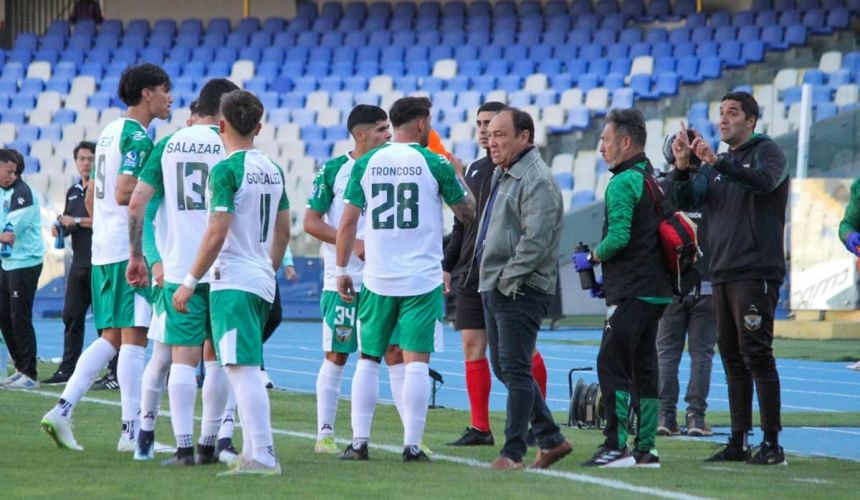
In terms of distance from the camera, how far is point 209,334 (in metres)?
8.45

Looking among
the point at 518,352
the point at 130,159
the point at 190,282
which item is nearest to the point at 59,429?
the point at 130,159

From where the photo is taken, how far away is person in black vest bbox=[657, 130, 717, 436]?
10820 mm

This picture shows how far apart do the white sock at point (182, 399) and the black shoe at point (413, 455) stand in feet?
3.86

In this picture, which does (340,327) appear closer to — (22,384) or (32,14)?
(22,384)

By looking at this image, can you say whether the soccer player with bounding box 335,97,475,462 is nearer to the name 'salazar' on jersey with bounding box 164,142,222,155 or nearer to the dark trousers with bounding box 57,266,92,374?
the name 'salazar' on jersey with bounding box 164,142,222,155

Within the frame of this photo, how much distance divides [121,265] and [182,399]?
1.56m

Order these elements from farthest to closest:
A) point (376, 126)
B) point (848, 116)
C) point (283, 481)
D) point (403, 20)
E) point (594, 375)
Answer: point (403, 20)
point (848, 116)
point (594, 375)
point (376, 126)
point (283, 481)

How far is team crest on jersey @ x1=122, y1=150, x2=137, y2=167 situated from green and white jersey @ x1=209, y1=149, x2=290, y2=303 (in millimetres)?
1175

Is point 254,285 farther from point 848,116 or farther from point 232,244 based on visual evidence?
point 848,116

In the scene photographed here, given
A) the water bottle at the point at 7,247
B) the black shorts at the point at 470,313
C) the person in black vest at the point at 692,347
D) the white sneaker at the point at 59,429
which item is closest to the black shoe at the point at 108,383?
the water bottle at the point at 7,247

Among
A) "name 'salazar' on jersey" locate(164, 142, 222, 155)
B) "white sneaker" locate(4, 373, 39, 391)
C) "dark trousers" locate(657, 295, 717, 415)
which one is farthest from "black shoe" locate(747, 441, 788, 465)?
"white sneaker" locate(4, 373, 39, 391)

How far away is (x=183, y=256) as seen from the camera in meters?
8.35

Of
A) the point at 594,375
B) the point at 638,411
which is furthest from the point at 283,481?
the point at 594,375

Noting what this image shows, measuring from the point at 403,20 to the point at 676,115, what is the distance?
39.3 feet
